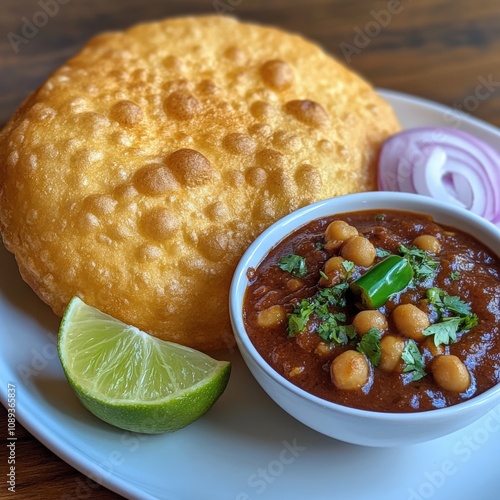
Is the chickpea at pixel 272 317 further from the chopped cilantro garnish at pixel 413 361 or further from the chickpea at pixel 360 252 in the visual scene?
the chopped cilantro garnish at pixel 413 361

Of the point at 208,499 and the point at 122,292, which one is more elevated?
the point at 122,292

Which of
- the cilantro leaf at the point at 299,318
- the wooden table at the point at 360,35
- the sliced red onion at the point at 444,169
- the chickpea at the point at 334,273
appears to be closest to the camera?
the cilantro leaf at the point at 299,318

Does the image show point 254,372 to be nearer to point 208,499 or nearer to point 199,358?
point 199,358

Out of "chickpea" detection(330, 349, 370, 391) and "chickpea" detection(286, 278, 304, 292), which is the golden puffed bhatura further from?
"chickpea" detection(330, 349, 370, 391)

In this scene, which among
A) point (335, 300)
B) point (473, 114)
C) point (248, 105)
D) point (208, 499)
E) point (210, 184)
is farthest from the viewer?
point (473, 114)

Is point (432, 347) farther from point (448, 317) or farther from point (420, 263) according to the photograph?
point (420, 263)

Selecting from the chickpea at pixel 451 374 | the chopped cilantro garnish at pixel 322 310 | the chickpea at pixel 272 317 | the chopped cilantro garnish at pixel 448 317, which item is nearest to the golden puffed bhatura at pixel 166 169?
the chickpea at pixel 272 317

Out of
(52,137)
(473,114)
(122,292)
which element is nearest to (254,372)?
(122,292)
